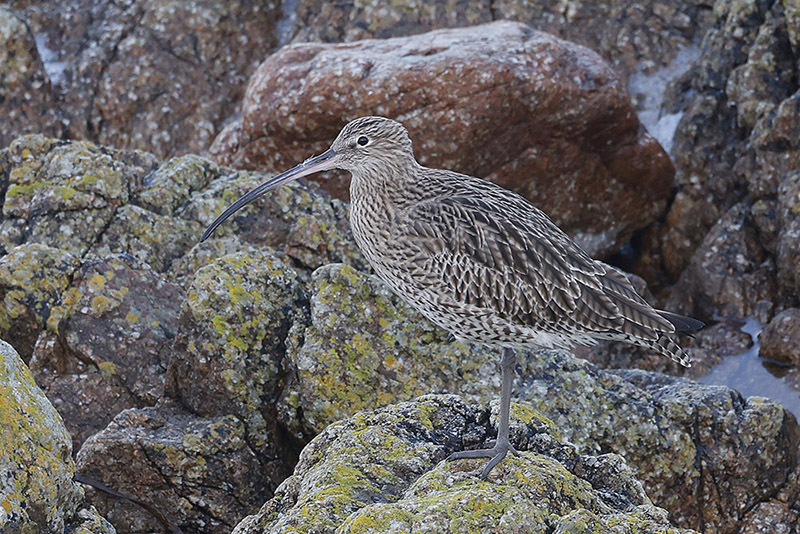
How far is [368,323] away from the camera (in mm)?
6887

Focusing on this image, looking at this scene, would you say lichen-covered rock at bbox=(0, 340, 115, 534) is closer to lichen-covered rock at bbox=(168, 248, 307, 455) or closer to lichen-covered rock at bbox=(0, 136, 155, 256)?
lichen-covered rock at bbox=(168, 248, 307, 455)

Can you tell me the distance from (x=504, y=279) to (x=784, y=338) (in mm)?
4582

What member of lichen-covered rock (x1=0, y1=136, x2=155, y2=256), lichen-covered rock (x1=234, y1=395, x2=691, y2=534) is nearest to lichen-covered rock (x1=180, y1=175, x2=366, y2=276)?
lichen-covered rock (x1=0, y1=136, x2=155, y2=256)

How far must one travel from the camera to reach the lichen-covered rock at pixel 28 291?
24.1ft

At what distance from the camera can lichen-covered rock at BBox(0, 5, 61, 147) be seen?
42.8 feet

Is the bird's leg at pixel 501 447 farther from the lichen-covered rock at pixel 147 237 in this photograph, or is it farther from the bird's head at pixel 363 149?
the lichen-covered rock at pixel 147 237

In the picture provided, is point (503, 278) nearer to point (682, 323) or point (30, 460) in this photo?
point (682, 323)

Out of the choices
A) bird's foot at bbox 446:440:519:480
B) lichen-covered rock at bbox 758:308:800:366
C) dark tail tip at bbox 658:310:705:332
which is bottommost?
lichen-covered rock at bbox 758:308:800:366

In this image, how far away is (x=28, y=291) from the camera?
7344 millimetres

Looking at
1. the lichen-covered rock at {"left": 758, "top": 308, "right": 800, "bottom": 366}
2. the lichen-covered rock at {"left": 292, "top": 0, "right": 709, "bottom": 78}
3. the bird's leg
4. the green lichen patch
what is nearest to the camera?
the green lichen patch

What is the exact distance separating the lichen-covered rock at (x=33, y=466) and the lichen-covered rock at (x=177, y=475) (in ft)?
3.78

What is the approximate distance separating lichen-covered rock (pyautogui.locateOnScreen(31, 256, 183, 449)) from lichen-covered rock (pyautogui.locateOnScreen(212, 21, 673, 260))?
3.82m

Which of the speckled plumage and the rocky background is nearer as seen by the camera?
the rocky background

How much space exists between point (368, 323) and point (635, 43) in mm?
7788
